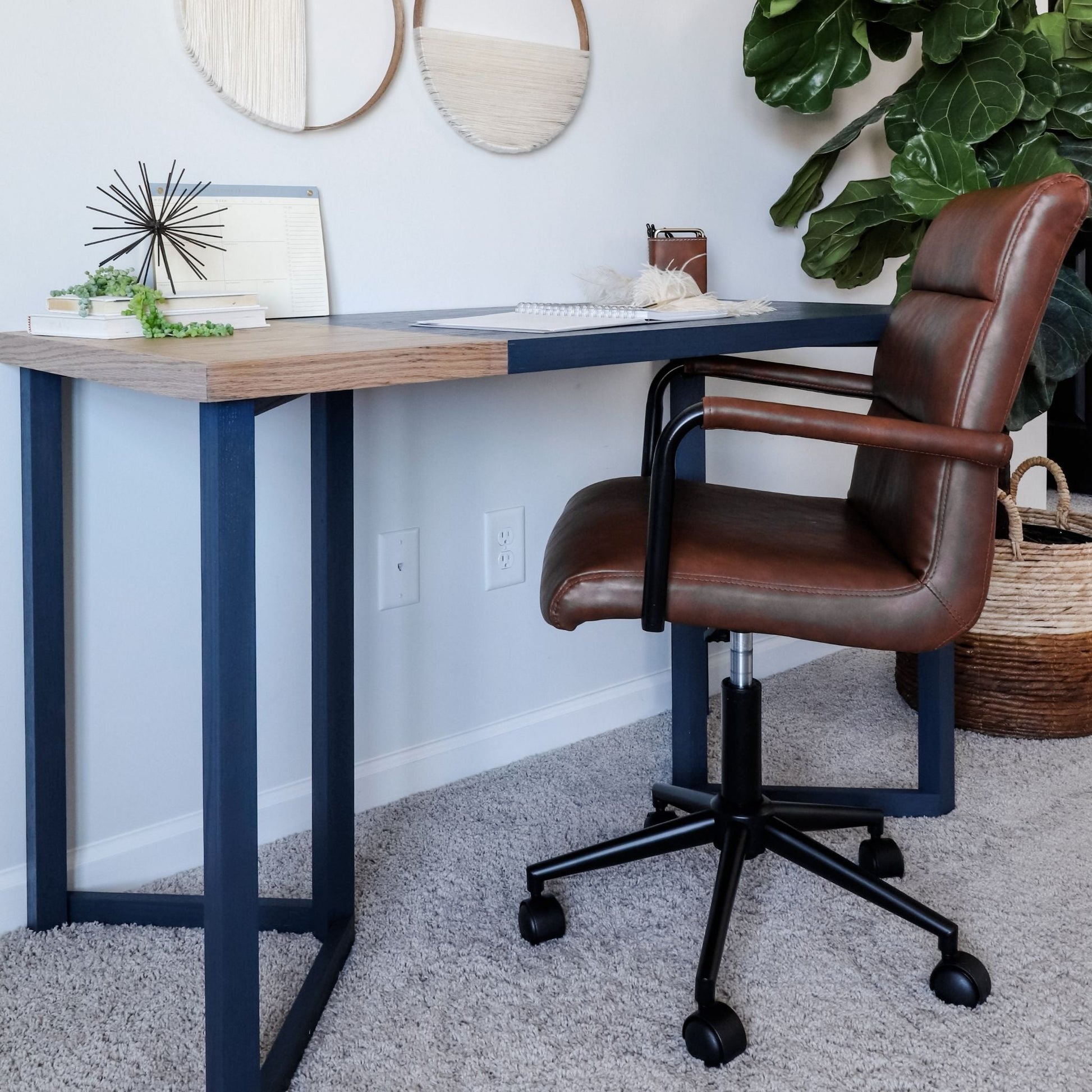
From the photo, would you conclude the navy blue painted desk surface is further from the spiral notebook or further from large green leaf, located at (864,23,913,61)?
large green leaf, located at (864,23,913,61)

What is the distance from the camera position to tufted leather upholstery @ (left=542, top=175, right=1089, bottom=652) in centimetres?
120

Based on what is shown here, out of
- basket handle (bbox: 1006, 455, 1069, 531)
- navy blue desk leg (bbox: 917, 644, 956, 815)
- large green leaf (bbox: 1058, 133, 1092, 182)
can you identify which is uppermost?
large green leaf (bbox: 1058, 133, 1092, 182)

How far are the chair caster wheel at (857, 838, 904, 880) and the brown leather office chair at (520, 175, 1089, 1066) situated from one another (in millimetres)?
224

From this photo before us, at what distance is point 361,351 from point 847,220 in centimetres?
143

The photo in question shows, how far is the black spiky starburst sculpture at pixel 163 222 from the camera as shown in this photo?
149 centimetres

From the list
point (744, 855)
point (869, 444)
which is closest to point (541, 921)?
point (744, 855)

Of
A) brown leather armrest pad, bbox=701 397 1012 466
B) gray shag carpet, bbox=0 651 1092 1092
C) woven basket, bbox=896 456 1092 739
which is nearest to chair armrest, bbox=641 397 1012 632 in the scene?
brown leather armrest pad, bbox=701 397 1012 466

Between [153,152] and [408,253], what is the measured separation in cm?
42

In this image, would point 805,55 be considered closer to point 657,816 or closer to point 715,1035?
point 657,816

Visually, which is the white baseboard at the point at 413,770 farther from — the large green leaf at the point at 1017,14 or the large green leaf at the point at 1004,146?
the large green leaf at the point at 1017,14

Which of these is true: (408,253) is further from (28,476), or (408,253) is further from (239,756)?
(239,756)

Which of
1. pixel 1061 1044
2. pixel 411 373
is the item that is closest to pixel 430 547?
pixel 411 373

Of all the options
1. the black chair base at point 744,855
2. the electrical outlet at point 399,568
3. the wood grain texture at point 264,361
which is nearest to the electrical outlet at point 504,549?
the electrical outlet at point 399,568

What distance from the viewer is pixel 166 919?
153cm
